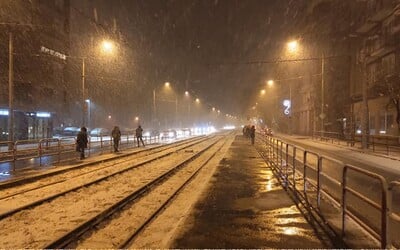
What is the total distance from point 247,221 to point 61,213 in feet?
13.7

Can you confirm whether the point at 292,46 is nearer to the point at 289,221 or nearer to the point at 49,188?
the point at 49,188

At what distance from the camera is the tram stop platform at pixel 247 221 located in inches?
275

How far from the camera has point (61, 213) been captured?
974cm

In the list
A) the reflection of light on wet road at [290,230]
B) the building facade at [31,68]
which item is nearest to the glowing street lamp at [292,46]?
the building facade at [31,68]

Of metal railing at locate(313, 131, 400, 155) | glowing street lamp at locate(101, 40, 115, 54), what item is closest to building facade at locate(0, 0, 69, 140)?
glowing street lamp at locate(101, 40, 115, 54)

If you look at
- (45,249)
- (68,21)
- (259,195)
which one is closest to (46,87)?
(68,21)

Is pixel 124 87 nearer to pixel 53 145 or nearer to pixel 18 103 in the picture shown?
pixel 18 103

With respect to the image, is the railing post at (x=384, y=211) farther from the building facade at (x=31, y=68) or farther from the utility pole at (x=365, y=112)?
the building facade at (x=31, y=68)

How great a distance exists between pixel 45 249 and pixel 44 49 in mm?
51612

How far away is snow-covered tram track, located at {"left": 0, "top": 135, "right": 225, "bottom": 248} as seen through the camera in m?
7.57

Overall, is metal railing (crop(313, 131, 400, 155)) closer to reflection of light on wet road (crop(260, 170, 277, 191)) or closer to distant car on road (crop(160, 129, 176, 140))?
reflection of light on wet road (crop(260, 170, 277, 191))

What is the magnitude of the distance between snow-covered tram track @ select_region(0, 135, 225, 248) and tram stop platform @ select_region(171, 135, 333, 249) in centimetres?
227

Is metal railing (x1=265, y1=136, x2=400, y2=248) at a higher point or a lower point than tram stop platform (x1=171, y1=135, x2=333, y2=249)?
higher

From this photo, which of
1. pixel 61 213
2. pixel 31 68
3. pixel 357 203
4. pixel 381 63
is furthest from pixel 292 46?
pixel 61 213
